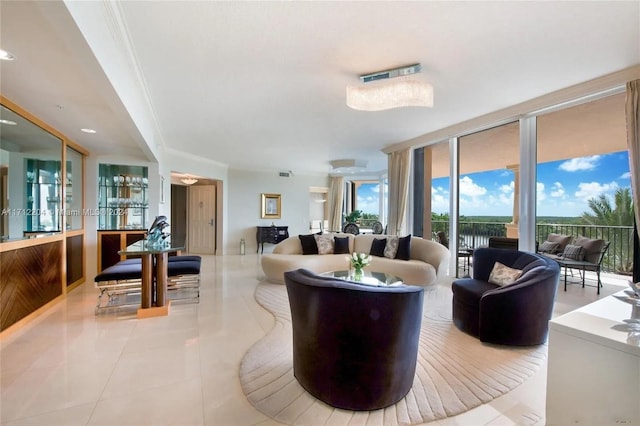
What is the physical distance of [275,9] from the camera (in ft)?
6.24

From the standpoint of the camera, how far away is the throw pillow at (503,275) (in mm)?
2957

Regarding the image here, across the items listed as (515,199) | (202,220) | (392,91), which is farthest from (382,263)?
(202,220)

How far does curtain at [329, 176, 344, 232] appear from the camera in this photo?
9.45 metres

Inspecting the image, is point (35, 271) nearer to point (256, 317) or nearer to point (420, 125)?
point (256, 317)

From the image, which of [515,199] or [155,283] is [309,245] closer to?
[155,283]

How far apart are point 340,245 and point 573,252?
3760mm

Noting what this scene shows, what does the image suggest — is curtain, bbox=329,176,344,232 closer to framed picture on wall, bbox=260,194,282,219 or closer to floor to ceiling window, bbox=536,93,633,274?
framed picture on wall, bbox=260,194,282,219

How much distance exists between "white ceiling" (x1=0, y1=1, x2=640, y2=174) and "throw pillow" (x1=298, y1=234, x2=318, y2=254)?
2549 mm

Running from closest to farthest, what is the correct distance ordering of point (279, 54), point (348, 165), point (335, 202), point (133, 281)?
1. point (279, 54)
2. point (133, 281)
3. point (348, 165)
4. point (335, 202)

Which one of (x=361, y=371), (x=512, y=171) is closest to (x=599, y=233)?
(x=512, y=171)

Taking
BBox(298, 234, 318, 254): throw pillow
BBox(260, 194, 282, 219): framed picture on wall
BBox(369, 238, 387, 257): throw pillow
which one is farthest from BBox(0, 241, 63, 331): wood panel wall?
BBox(260, 194, 282, 219): framed picture on wall

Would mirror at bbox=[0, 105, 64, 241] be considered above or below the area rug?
above

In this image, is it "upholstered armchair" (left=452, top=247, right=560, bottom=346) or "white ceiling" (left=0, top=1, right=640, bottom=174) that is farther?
"upholstered armchair" (left=452, top=247, right=560, bottom=346)

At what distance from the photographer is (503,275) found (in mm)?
3066
